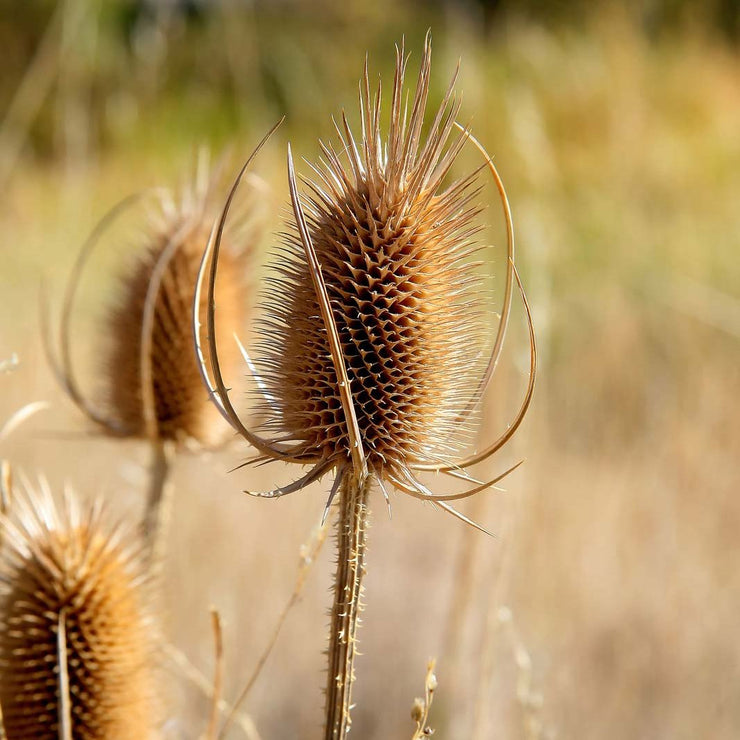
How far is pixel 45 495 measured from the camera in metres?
1.31

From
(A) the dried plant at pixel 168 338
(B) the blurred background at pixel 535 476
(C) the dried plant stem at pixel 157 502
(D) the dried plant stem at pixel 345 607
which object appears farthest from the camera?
(B) the blurred background at pixel 535 476

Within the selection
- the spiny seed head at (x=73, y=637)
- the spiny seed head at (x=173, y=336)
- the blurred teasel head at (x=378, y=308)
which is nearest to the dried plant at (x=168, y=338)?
the spiny seed head at (x=173, y=336)

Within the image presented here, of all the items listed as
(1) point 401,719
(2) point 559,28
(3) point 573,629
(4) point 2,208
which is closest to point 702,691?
(3) point 573,629

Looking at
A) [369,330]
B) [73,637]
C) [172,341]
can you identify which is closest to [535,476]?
[172,341]

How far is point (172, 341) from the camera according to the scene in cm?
168

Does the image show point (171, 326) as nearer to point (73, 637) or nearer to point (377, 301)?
point (73, 637)

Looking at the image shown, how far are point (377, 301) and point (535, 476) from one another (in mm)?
3244

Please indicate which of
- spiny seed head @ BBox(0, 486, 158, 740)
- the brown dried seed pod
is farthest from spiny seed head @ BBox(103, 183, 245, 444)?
spiny seed head @ BBox(0, 486, 158, 740)

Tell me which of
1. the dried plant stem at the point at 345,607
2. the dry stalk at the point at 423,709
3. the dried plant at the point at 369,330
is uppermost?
the dried plant at the point at 369,330

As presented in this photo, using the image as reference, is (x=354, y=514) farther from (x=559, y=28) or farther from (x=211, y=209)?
(x=559, y=28)

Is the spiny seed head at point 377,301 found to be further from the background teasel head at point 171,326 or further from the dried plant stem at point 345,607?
the background teasel head at point 171,326

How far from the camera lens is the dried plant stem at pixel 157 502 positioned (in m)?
1.47

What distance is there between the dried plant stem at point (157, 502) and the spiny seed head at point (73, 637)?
Result: 17 centimetres

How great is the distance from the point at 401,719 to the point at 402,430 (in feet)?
7.30
